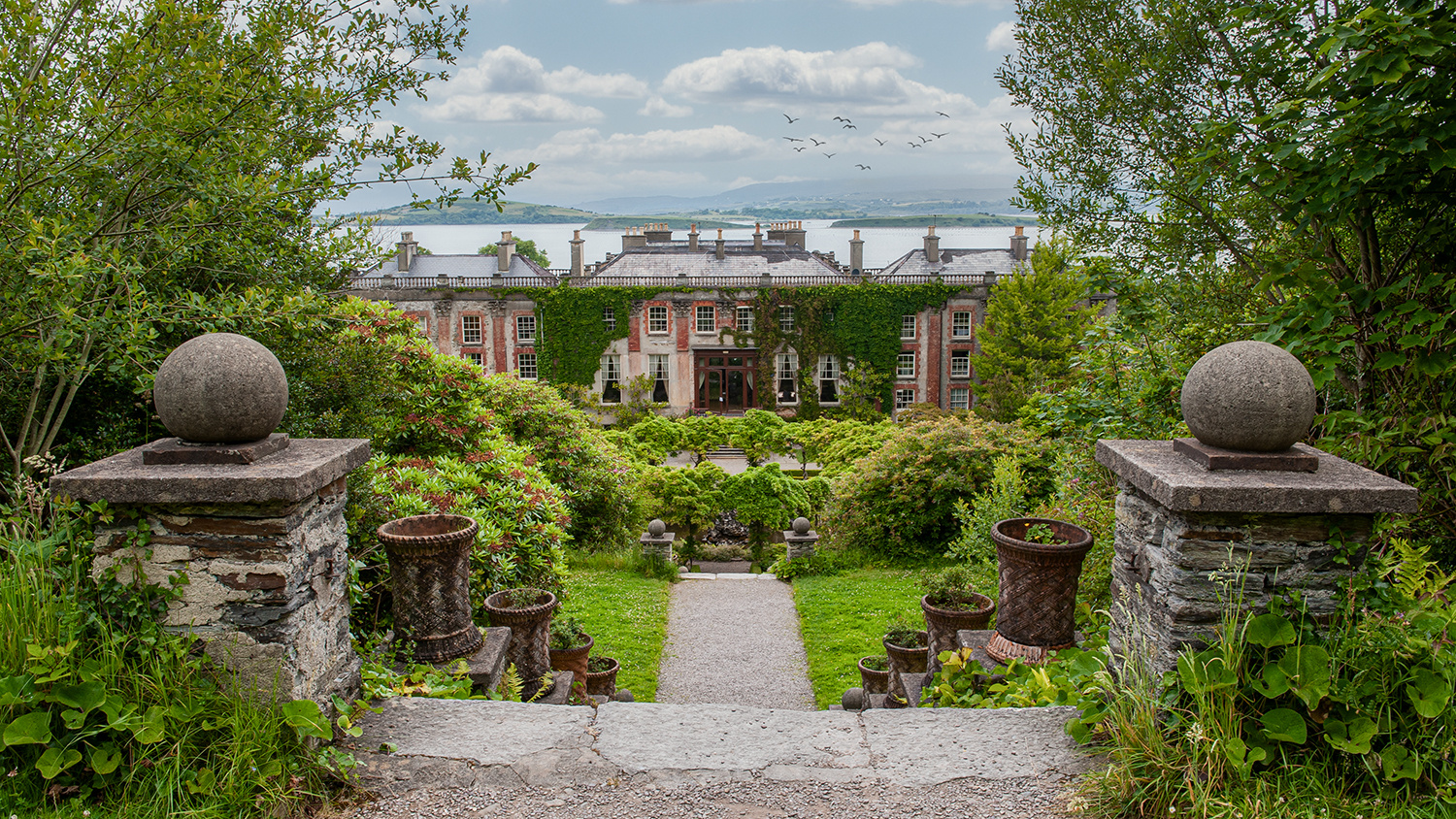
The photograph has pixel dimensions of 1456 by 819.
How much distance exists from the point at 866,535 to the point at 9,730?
12567mm

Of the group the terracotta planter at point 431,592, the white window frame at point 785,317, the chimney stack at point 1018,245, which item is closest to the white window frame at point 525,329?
the white window frame at point 785,317

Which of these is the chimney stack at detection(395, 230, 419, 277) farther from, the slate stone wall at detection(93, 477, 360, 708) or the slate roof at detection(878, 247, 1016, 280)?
the slate stone wall at detection(93, 477, 360, 708)

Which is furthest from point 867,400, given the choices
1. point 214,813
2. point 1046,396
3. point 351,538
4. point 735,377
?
point 214,813

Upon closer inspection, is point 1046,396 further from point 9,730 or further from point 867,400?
point 867,400

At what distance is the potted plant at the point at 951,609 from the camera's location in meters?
6.70

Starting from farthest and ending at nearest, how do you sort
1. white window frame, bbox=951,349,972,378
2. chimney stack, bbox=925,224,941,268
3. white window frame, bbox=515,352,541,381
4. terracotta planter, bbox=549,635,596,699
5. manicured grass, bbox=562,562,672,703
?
chimney stack, bbox=925,224,941,268
white window frame, bbox=951,349,972,378
white window frame, bbox=515,352,541,381
manicured grass, bbox=562,562,672,703
terracotta planter, bbox=549,635,596,699

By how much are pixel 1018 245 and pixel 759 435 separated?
18.8 meters

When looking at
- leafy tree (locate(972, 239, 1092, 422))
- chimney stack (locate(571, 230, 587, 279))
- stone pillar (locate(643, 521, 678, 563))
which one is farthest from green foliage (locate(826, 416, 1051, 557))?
chimney stack (locate(571, 230, 587, 279))

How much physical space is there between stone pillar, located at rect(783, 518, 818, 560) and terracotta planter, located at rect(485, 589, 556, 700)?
8.34 m

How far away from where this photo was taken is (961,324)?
3647 centimetres

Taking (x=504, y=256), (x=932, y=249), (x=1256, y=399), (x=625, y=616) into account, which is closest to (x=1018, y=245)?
(x=932, y=249)

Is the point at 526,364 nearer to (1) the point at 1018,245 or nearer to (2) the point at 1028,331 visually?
(2) the point at 1028,331

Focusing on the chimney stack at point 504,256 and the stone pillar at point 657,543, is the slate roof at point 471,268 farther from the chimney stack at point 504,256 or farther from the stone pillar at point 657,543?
the stone pillar at point 657,543

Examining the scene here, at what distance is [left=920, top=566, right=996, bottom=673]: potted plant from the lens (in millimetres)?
6699
